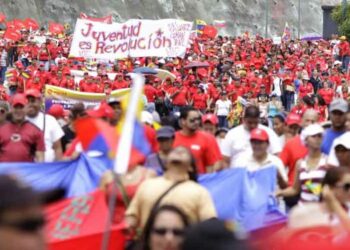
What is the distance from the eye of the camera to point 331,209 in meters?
5.32

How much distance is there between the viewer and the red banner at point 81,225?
23.9ft

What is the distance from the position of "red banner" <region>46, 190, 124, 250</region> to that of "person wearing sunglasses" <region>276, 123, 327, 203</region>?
1.45m

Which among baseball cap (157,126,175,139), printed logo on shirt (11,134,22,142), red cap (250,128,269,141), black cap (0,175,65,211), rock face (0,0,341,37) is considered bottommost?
printed logo on shirt (11,134,22,142)

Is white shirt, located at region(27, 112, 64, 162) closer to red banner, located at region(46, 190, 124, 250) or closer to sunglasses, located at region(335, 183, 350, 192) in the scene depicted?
red banner, located at region(46, 190, 124, 250)

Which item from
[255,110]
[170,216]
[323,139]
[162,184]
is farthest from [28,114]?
[170,216]

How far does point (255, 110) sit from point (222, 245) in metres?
7.17

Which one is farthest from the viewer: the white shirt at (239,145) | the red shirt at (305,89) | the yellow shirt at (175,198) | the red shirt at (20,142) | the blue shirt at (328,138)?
the red shirt at (305,89)

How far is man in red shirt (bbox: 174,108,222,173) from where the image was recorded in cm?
974

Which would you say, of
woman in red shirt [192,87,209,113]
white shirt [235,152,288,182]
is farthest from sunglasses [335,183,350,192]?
woman in red shirt [192,87,209,113]

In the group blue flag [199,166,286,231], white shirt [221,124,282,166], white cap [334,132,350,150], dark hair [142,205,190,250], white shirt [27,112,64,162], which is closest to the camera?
dark hair [142,205,190,250]

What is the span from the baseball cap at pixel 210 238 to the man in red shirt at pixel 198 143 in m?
6.50

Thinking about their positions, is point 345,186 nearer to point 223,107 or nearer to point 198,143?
point 198,143

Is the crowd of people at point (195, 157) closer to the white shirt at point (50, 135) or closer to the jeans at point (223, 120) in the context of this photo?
the white shirt at point (50, 135)

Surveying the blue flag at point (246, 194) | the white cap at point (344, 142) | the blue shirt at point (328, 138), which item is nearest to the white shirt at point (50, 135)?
the blue flag at point (246, 194)
